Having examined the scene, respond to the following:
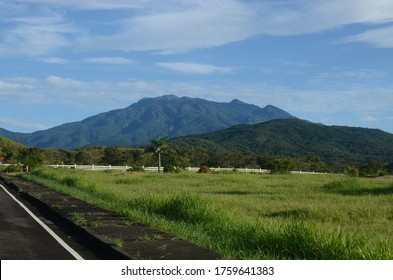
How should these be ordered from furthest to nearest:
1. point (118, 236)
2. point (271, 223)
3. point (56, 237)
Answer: point (271, 223), point (56, 237), point (118, 236)

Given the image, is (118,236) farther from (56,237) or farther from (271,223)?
(271,223)

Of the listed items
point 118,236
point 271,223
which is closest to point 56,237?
point 118,236

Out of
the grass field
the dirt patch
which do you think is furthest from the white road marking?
the grass field

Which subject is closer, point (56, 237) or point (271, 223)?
point (56, 237)

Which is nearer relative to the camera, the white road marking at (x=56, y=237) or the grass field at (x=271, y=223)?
the grass field at (x=271, y=223)

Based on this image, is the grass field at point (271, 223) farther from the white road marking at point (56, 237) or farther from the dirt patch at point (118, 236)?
the white road marking at point (56, 237)

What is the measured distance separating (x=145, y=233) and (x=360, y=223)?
7.98m

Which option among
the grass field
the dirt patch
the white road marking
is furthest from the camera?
the white road marking

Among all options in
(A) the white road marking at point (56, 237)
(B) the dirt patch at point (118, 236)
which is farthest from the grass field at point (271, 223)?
(A) the white road marking at point (56, 237)

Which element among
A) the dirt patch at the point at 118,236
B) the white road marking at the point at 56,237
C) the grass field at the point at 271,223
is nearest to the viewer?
the grass field at the point at 271,223

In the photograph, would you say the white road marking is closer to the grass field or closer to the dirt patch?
the dirt patch

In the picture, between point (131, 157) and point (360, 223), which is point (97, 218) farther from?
point (131, 157)

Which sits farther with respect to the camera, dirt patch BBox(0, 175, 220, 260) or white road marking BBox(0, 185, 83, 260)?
white road marking BBox(0, 185, 83, 260)
